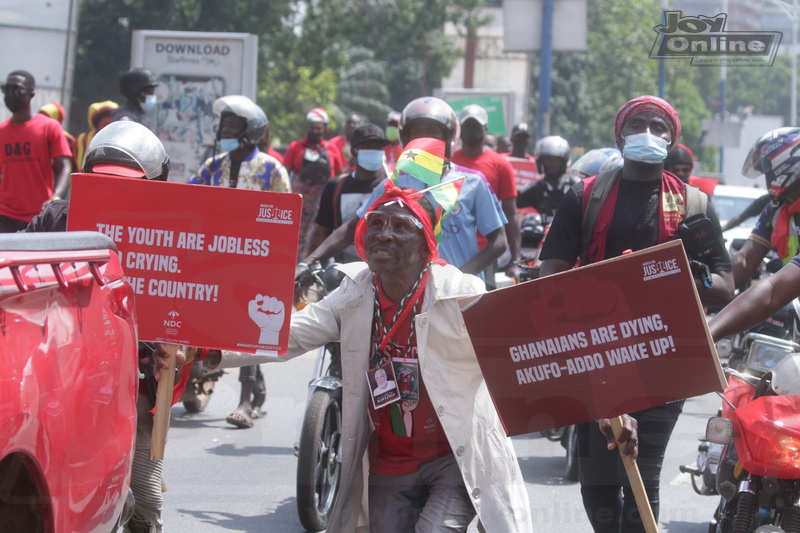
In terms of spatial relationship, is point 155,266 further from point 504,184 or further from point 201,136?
point 201,136

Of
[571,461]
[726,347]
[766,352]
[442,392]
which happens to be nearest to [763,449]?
[442,392]

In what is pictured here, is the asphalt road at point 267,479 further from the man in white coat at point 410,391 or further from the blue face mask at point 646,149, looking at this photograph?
the blue face mask at point 646,149

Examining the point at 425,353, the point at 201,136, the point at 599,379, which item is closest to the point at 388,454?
the point at 425,353

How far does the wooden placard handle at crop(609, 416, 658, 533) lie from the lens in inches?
138

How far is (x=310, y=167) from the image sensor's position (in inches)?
504

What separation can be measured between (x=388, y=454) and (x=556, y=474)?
310cm

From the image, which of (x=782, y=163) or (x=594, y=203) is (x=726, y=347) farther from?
(x=594, y=203)

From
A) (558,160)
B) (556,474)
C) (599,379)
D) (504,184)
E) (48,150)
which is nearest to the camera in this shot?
(599,379)

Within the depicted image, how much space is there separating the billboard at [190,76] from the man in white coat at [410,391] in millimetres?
8199

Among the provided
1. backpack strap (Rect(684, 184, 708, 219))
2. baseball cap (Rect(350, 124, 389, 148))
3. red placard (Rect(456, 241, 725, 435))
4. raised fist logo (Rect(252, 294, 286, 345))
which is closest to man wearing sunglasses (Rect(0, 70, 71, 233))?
baseball cap (Rect(350, 124, 389, 148))

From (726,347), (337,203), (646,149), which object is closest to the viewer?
(646,149)

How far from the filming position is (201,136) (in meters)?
12.0
